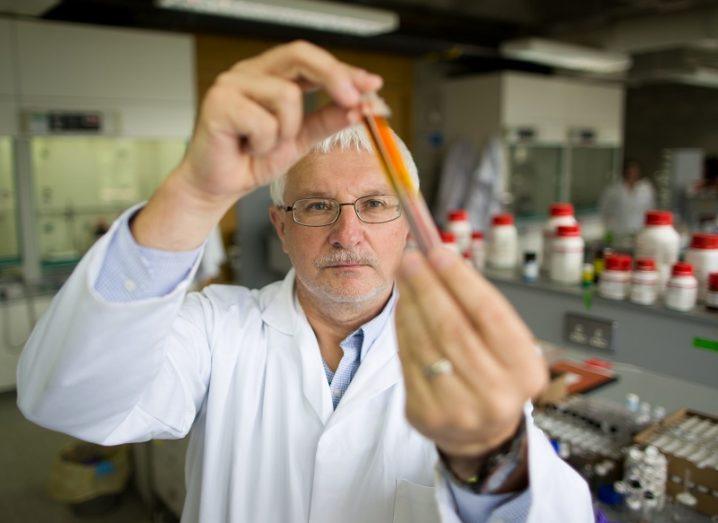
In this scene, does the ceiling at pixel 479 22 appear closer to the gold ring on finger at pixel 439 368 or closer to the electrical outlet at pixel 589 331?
the electrical outlet at pixel 589 331

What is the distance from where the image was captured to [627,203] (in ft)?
20.6

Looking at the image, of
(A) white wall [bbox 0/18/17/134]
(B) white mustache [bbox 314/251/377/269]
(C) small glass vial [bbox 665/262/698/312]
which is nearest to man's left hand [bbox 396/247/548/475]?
(B) white mustache [bbox 314/251/377/269]

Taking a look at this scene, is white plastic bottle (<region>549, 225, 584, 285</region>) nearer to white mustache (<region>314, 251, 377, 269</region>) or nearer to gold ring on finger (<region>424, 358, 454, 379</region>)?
white mustache (<region>314, 251, 377, 269</region>)

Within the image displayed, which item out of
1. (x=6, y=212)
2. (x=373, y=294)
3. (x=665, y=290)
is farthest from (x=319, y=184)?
(x=6, y=212)

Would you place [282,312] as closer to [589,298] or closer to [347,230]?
[347,230]

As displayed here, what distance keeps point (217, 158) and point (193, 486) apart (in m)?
0.80

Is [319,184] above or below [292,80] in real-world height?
below

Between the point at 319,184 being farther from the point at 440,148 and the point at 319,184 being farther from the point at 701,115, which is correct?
the point at 701,115

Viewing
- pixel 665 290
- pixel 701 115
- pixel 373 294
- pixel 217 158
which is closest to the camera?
pixel 217 158

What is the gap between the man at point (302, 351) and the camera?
600mm

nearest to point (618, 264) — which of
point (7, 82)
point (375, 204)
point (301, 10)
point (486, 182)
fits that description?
point (375, 204)

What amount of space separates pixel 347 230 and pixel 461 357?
0.64 meters

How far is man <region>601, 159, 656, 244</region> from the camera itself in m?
6.23

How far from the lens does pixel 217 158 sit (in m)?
0.75
